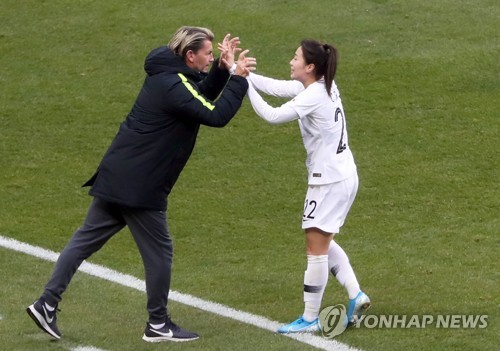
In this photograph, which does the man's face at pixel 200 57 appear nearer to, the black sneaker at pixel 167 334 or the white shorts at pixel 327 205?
the white shorts at pixel 327 205

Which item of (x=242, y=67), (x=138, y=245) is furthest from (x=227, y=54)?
(x=138, y=245)

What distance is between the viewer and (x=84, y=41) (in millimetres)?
14703

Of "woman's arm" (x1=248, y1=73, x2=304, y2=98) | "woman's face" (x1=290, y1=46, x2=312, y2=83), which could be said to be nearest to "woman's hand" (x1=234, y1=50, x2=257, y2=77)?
"woman's face" (x1=290, y1=46, x2=312, y2=83)

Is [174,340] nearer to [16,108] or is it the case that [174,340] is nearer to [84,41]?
[16,108]

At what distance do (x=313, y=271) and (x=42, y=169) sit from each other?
5129 mm

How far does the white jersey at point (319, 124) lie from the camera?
22.5ft

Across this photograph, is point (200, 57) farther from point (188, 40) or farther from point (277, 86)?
point (277, 86)

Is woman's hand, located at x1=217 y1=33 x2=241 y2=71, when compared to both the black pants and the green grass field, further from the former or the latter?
the green grass field

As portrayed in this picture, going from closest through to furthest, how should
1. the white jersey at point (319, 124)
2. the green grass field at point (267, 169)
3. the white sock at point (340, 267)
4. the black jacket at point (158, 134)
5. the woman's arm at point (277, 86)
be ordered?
the black jacket at point (158, 134), the white jersey at point (319, 124), the white sock at point (340, 267), the woman's arm at point (277, 86), the green grass field at point (267, 169)

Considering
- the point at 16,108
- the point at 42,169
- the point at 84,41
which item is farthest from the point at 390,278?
the point at 84,41

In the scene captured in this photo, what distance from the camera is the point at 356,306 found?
7.17 meters

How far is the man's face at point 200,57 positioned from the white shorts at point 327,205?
101 cm

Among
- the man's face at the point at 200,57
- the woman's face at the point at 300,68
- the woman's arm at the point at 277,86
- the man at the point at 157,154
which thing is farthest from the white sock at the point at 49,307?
the woman's face at the point at 300,68

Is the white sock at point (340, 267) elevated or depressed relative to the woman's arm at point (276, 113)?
depressed
